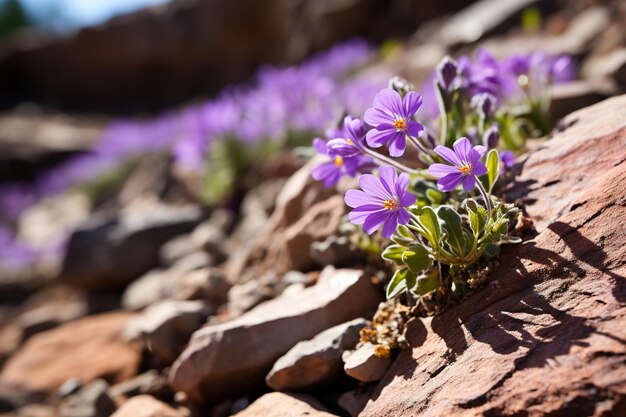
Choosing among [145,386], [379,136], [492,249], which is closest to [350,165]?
[379,136]

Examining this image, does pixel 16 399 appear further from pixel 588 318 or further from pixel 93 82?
pixel 93 82

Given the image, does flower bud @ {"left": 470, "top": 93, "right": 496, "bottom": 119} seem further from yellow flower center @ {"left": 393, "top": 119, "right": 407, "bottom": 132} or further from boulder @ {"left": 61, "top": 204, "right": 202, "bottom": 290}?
boulder @ {"left": 61, "top": 204, "right": 202, "bottom": 290}

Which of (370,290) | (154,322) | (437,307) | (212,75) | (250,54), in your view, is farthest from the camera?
(212,75)

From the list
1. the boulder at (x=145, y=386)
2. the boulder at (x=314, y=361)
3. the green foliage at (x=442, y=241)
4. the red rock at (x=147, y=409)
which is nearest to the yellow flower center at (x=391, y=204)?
the green foliage at (x=442, y=241)

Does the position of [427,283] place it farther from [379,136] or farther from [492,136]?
[492,136]

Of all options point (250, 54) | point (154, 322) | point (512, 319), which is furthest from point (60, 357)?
point (250, 54)

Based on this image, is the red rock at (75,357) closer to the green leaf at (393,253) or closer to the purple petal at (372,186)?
the green leaf at (393,253)
